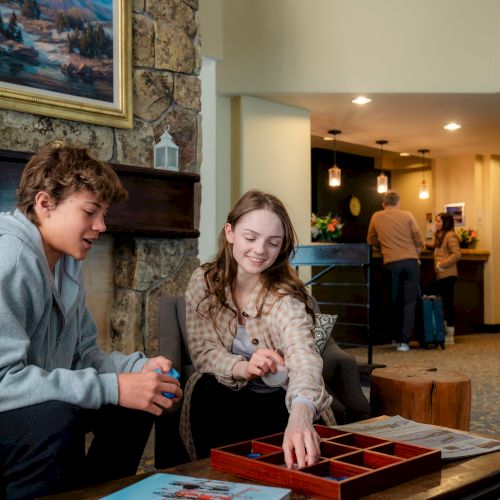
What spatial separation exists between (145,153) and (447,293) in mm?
5024

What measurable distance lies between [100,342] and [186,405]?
1510mm

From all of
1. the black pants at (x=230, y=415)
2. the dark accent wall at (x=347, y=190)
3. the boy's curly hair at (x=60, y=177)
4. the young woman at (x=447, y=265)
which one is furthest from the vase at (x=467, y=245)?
the boy's curly hair at (x=60, y=177)

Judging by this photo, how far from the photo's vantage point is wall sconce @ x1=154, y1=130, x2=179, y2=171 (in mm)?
3453

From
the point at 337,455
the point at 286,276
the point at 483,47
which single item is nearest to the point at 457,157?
the point at 483,47

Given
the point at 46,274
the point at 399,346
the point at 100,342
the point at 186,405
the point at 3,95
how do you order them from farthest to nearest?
1. the point at 399,346
2. the point at 100,342
3. the point at 3,95
4. the point at 186,405
5. the point at 46,274

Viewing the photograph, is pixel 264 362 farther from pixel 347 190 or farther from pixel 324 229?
pixel 347 190

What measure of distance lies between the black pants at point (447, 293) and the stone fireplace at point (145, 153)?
4654 millimetres

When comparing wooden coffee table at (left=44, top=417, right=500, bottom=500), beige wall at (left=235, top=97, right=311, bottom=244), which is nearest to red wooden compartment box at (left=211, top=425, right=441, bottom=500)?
wooden coffee table at (left=44, top=417, right=500, bottom=500)

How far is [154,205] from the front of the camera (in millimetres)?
3271

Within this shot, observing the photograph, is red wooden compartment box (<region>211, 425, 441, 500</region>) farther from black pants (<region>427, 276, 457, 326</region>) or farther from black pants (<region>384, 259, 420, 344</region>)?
black pants (<region>427, 276, 457, 326</region>)

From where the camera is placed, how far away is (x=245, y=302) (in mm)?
2070

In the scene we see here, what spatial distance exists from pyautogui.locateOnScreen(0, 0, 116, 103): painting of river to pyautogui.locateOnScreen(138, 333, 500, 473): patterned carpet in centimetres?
165

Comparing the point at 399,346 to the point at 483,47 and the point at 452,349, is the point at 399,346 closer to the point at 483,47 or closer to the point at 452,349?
the point at 452,349

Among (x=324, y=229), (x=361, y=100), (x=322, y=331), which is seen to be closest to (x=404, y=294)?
(x=324, y=229)
